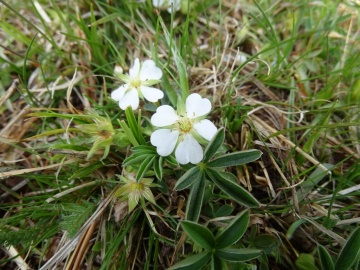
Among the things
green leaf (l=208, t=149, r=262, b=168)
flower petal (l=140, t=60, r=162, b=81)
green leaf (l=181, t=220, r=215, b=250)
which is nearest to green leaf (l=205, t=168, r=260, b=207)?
green leaf (l=208, t=149, r=262, b=168)

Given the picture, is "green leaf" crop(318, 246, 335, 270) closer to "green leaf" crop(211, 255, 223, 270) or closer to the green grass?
the green grass

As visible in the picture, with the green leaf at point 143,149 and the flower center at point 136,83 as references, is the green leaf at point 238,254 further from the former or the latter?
the flower center at point 136,83

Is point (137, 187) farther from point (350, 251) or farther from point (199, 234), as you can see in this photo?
point (350, 251)

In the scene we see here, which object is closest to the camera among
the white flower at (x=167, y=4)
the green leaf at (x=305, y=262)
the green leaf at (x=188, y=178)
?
the green leaf at (x=188, y=178)

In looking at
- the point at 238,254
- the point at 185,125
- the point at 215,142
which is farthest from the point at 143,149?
the point at 238,254

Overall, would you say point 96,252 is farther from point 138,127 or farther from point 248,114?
point 248,114

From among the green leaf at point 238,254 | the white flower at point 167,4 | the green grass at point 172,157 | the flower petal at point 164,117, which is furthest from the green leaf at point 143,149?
the white flower at point 167,4
